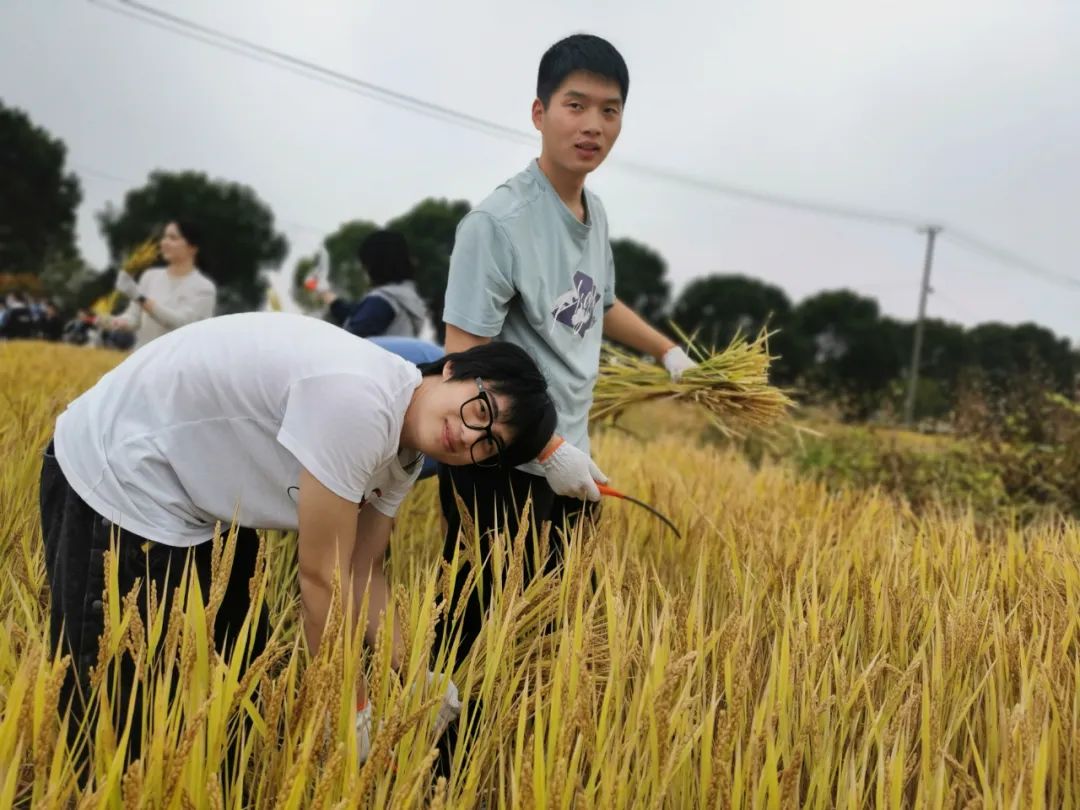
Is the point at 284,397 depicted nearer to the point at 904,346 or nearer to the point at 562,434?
the point at 562,434

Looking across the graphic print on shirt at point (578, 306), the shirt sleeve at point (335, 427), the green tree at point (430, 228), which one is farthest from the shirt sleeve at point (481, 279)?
the green tree at point (430, 228)

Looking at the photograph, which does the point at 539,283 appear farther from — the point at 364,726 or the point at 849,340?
the point at 849,340

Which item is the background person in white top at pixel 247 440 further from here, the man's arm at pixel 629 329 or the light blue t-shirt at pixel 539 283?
the man's arm at pixel 629 329

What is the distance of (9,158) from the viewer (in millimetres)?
27047

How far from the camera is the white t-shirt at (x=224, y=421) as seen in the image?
50.6 inches

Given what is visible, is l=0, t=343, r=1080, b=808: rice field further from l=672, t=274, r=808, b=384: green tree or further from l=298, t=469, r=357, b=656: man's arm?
l=672, t=274, r=808, b=384: green tree

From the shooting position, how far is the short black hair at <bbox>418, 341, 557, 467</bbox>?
140 cm

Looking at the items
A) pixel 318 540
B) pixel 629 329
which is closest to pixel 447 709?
pixel 318 540

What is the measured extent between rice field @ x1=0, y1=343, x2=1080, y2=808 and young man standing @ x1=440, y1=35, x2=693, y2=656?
0.20 m

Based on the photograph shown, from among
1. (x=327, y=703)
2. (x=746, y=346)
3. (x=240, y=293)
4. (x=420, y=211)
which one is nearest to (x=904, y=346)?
(x=420, y=211)

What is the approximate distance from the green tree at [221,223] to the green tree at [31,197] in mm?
3251

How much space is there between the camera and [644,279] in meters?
33.0

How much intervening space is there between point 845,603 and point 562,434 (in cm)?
70

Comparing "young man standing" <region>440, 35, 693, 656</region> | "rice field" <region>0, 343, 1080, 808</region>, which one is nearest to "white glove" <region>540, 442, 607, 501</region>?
"young man standing" <region>440, 35, 693, 656</region>
